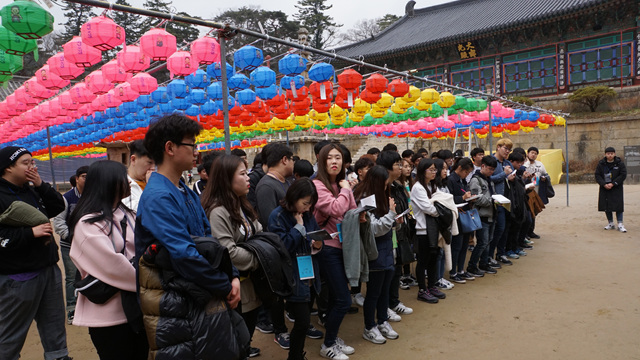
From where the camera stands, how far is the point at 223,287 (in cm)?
190

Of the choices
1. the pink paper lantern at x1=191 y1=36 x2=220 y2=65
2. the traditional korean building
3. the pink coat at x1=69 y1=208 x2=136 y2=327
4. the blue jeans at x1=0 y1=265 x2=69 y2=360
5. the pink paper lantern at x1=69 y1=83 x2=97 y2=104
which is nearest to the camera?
the pink coat at x1=69 y1=208 x2=136 y2=327

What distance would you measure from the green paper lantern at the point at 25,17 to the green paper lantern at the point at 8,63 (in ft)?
5.31

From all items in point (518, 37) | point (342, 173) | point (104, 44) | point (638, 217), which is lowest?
point (638, 217)

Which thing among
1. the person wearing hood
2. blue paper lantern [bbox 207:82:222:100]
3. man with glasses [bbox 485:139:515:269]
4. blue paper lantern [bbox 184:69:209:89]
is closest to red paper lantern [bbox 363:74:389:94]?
man with glasses [bbox 485:139:515:269]

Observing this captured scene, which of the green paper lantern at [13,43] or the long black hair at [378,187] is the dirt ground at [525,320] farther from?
the green paper lantern at [13,43]

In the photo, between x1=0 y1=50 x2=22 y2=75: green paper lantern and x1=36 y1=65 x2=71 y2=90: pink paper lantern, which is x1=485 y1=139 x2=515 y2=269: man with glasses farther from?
x1=36 y1=65 x2=71 y2=90: pink paper lantern

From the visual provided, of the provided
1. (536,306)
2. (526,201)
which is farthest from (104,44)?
(526,201)

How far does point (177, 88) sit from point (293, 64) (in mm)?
2913

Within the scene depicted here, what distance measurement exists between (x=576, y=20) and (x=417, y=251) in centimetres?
1915

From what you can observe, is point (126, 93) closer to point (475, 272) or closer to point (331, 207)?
point (331, 207)

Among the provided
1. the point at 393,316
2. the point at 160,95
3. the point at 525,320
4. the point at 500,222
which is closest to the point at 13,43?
the point at 160,95

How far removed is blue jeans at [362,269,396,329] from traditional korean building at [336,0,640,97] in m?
14.0

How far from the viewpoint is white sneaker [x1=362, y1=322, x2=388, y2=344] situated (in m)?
3.82

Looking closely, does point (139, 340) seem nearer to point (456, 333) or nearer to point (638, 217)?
point (456, 333)
